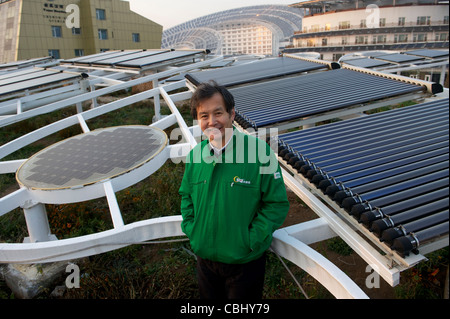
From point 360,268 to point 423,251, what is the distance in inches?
103

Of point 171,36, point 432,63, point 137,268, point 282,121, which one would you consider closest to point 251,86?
point 282,121

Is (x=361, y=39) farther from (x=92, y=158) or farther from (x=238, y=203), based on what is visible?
(x=238, y=203)

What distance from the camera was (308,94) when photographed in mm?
6043

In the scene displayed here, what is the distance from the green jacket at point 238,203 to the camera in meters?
2.43

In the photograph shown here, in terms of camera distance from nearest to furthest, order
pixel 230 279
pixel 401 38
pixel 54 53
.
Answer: pixel 230 279
pixel 54 53
pixel 401 38

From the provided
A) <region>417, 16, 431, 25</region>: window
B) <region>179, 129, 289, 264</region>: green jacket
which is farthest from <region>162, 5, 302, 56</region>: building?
<region>179, 129, 289, 264</region>: green jacket

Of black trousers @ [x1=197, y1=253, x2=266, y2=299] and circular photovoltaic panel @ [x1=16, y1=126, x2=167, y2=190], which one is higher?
circular photovoltaic panel @ [x1=16, y1=126, x2=167, y2=190]

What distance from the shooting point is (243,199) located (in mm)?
2445

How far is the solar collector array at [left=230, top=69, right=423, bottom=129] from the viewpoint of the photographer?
5.01 metres

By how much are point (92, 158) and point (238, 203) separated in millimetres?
3242

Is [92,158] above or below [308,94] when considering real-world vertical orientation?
below

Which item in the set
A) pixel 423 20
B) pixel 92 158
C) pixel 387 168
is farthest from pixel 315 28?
pixel 387 168

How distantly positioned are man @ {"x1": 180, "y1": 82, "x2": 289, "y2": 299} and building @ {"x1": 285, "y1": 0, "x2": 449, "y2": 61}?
141 ft

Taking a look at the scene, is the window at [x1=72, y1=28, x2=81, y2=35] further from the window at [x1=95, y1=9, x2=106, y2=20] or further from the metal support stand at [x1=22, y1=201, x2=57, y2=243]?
the metal support stand at [x1=22, y1=201, x2=57, y2=243]
